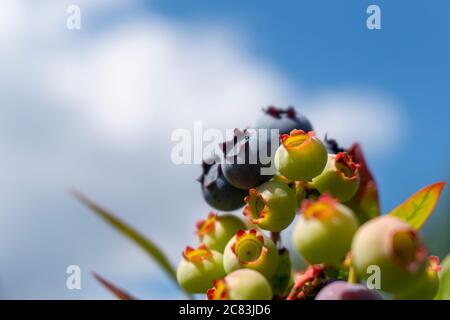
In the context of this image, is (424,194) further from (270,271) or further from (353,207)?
(270,271)

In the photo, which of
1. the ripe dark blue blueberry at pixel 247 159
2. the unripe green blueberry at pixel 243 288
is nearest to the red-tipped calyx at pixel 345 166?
the ripe dark blue blueberry at pixel 247 159

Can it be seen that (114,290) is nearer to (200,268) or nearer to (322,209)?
(200,268)

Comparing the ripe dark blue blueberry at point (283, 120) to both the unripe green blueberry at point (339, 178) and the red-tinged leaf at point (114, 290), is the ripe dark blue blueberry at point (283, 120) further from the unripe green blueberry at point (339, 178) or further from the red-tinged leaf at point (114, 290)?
the red-tinged leaf at point (114, 290)

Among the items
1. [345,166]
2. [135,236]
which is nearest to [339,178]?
[345,166]
